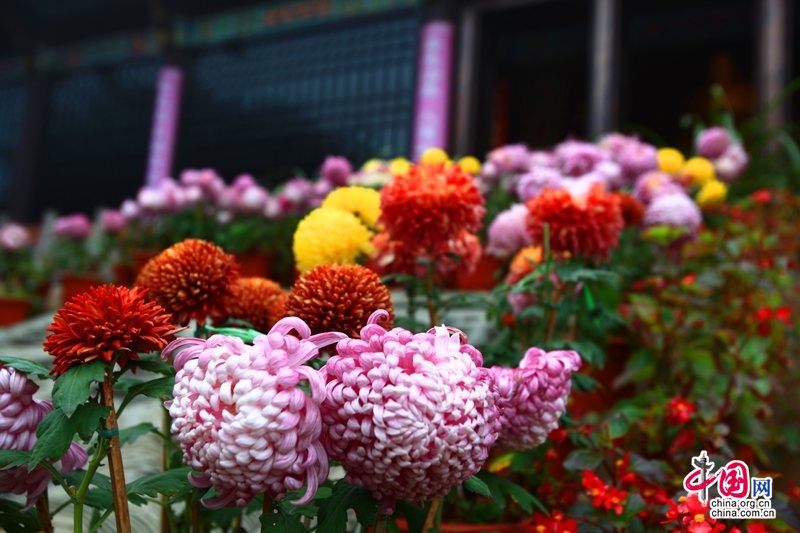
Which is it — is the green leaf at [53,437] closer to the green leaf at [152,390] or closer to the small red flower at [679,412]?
the green leaf at [152,390]

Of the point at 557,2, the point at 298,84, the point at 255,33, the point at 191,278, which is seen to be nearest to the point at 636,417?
the point at 191,278

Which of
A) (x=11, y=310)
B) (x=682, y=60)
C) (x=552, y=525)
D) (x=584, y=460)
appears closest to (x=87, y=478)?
(x=552, y=525)

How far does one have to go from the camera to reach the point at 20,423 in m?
0.58

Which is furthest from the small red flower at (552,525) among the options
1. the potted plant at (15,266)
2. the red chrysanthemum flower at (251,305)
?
the potted plant at (15,266)

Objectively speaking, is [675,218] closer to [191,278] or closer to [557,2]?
[191,278]

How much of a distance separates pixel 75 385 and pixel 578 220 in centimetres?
70

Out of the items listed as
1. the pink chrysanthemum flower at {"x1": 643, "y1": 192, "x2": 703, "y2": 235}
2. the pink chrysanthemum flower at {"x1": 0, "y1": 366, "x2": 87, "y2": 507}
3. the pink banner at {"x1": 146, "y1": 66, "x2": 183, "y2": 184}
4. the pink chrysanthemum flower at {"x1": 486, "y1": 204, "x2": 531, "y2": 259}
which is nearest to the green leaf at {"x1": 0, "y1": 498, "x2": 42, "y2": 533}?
the pink chrysanthemum flower at {"x1": 0, "y1": 366, "x2": 87, "y2": 507}

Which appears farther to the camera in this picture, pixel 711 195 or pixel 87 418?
pixel 711 195

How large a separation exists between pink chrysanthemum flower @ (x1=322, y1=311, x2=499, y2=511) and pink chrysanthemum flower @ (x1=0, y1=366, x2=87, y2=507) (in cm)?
27

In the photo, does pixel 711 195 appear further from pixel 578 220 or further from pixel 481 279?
pixel 578 220

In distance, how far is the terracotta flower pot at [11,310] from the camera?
326 cm

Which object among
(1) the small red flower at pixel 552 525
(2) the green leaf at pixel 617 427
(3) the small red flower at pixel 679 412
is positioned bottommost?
(1) the small red flower at pixel 552 525

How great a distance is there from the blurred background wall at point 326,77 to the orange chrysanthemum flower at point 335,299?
3066 mm

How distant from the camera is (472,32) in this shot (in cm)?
396
